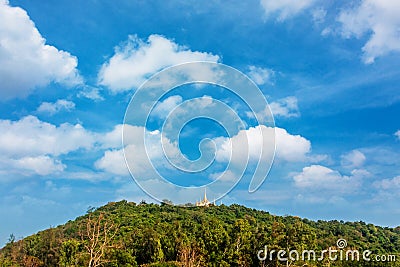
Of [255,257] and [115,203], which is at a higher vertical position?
[115,203]

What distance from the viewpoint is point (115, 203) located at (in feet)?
234

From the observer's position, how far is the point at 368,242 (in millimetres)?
51938

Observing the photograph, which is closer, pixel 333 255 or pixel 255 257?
pixel 255 257

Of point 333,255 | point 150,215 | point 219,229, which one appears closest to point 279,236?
point 219,229

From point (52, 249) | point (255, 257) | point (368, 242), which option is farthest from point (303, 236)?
point (52, 249)

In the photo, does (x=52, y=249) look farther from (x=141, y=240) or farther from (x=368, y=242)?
(x=368, y=242)

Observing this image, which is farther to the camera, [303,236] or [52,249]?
[52,249]

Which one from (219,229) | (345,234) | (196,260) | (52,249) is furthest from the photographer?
(345,234)

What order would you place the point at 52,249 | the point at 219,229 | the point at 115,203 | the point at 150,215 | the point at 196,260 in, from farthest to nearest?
the point at 115,203
the point at 150,215
the point at 52,249
the point at 219,229
the point at 196,260

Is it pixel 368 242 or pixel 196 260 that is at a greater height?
pixel 368 242

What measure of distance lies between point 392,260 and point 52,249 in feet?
111

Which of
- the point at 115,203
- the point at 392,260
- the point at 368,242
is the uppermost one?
the point at 115,203

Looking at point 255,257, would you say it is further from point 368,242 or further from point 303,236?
point 368,242

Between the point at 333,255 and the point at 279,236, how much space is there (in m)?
7.52
